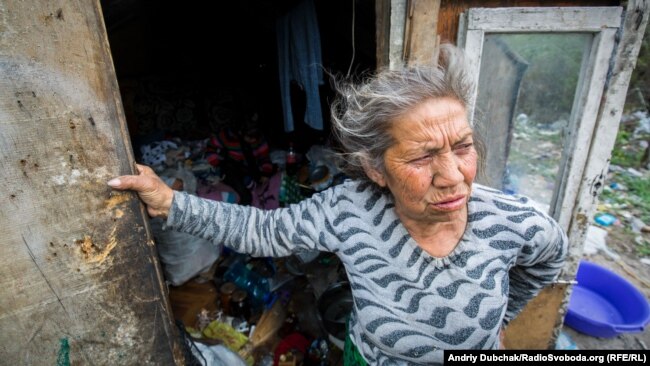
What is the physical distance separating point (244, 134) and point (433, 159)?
352 cm

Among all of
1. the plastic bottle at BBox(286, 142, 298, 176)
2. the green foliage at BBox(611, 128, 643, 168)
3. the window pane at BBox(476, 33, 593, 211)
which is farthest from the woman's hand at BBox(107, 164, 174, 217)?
the green foliage at BBox(611, 128, 643, 168)

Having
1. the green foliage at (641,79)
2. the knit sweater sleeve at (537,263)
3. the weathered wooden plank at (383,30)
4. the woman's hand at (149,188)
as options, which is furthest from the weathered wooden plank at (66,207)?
the green foliage at (641,79)

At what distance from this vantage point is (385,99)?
4.02 feet

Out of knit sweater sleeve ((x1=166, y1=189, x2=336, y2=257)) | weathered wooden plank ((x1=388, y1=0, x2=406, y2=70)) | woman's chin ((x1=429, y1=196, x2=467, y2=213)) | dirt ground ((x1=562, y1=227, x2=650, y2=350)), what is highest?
weathered wooden plank ((x1=388, y1=0, x2=406, y2=70))

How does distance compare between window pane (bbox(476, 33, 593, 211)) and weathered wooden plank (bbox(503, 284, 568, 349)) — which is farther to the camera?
weathered wooden plank (bbox(503, 284, 568, 349))

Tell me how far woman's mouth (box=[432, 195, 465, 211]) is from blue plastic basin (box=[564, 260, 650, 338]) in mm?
2732

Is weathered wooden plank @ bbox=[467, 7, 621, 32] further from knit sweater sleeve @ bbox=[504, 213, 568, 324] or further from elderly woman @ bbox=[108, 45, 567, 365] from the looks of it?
knit sweater sleeve @ bbox=[504, 213, 568, 324]

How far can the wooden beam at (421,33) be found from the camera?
167cm

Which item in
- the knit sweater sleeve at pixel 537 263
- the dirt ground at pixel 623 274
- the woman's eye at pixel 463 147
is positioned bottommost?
the dirt ground at pixel 623 274

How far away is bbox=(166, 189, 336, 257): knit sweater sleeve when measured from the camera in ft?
4.32

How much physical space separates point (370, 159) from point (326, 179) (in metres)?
2.28

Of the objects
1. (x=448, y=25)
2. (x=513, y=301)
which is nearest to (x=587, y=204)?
(x=513, y=301)

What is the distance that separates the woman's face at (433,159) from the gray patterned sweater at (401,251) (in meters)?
0.17

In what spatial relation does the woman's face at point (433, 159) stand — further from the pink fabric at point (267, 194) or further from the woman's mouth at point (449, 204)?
the pink fabric at point (267, 194)
